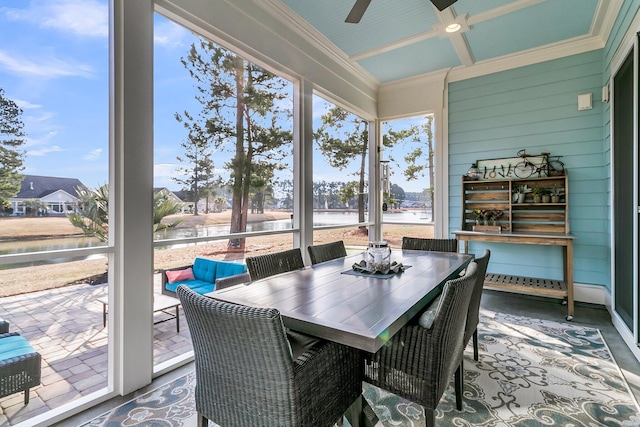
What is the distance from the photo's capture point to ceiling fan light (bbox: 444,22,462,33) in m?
3.32

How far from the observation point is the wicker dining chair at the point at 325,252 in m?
2.64

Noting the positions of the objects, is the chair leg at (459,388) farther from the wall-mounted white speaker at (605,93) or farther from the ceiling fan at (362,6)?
the wall-mounted white speaker at (605,93)

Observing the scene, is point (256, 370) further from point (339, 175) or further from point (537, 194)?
point (537, 194)

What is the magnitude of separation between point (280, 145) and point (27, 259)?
2.31 m

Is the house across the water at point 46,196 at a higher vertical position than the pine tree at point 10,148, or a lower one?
lower

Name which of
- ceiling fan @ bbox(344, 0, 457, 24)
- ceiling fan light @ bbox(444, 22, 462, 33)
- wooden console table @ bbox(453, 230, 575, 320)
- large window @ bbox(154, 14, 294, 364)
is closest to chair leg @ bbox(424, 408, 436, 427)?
large window @ bbox(154, 14, 294, 364)

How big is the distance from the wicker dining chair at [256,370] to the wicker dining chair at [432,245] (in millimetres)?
2124

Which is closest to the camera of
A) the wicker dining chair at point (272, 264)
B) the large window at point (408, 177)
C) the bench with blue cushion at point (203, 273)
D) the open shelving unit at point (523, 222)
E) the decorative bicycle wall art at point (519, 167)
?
the wicker dining chair at point (272, 264)

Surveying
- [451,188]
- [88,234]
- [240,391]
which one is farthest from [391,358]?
[451,188]

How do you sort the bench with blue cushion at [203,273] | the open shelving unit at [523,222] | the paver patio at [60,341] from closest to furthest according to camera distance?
the paver patio at [60,341], the bench with blue cushion at [203,273], the open shelving unit at [523,222]

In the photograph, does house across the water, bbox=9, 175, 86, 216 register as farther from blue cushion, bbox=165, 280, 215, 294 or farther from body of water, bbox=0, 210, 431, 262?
blue cushion, bbox=165, 280, 215, 294

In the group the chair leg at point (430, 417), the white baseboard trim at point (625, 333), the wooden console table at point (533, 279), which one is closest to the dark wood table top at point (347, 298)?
the chair leg at point (430, 417)

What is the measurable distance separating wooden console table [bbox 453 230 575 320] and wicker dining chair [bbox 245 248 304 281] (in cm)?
248

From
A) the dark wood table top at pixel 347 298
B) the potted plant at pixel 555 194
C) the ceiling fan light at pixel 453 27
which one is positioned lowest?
the dark wood table top at pixel 347 298
